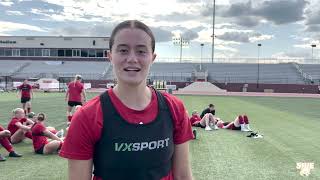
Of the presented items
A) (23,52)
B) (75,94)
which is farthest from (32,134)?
(23,52)

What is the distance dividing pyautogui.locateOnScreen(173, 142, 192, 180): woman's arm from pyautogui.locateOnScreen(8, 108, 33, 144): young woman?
8253mm

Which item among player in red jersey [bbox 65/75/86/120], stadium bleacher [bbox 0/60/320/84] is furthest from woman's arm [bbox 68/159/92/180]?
stadium bleacher [bbox 0/60/320/84]

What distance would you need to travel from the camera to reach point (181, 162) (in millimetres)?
2361

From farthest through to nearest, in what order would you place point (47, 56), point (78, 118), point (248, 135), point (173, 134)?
1. point (47, 56)
2. point (248, 135)
3. point (173, 134)
4. point (78, 118)

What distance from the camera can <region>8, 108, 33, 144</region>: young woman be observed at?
10035 millimetres

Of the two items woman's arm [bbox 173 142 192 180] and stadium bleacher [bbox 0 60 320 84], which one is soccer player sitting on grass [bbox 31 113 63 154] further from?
stadium bleacher [bbox 0 60 320 84]

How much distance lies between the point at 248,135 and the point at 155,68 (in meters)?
53.0

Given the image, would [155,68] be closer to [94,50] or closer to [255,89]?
[94,50]

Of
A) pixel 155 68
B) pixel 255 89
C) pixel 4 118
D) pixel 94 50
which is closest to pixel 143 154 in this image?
pixel 4 118

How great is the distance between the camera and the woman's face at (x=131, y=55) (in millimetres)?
2104

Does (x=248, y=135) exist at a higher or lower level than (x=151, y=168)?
lower

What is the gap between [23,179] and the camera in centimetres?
677

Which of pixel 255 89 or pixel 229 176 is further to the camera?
pixel 255 89

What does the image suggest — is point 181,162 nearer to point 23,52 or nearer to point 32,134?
point 32,134
